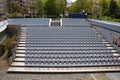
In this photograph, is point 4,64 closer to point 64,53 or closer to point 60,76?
point 60,76

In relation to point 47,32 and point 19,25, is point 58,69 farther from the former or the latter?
point 19,25

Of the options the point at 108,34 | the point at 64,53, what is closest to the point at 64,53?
the point at 64,53

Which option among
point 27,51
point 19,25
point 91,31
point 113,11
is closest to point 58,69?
point 27,51

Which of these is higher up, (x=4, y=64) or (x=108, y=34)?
(x=108, y=34)

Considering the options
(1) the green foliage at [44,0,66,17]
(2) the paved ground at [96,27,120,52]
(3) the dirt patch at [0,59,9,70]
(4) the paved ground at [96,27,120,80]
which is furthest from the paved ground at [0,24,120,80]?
(1) the green foliage at [44,0,66,17]

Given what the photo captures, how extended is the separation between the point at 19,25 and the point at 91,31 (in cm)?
728

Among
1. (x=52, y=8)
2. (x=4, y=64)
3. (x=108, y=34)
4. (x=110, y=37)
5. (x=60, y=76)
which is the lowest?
(x=60, y=76)

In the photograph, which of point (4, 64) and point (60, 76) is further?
point (4, 64)

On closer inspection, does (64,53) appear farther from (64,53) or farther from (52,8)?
(52,8)

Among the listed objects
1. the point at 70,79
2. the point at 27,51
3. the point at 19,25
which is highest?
the point at 19,25

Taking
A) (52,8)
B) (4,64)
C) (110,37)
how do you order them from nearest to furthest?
(4,64)
(110,37)
(52,8)

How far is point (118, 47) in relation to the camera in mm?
13016

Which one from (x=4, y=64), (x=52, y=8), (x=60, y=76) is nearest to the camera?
(x=60, y=76)

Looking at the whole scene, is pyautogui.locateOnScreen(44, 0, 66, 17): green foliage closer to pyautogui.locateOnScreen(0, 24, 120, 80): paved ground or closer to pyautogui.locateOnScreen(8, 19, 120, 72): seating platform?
pyautogui.locateOnScreen(8, 19, 120, 72): seating platform
